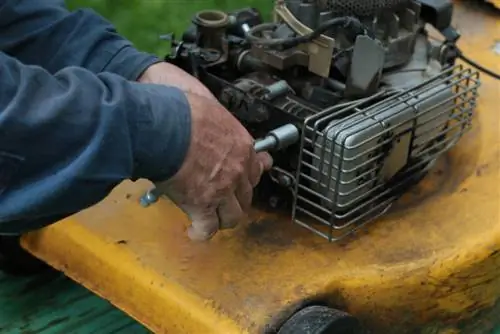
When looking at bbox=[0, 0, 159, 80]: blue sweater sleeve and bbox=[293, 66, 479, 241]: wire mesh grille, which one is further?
bbox=[0, 0, 159, 80]: blue sweater sleeve

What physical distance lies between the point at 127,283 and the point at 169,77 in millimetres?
253

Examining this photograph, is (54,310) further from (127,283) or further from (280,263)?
(280,263)

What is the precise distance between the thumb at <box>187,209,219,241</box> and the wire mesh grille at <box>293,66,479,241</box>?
0.14m

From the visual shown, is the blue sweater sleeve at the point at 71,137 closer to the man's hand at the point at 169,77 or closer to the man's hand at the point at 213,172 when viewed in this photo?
the man's hand at the point at 213,172

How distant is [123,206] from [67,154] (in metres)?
0.35

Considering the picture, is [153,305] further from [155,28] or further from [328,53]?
[155,28]

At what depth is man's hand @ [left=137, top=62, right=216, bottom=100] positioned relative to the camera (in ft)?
3.35

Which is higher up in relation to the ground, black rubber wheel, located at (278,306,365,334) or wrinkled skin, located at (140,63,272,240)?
wrinkled skin, located at (140,63,272,240)

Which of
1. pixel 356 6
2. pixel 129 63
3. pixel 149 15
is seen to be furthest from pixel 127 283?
pixel 149 15

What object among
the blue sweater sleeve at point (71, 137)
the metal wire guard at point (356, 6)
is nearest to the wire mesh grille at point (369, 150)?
the metal wire guard at point (356, 6)

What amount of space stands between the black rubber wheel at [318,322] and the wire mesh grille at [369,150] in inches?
4.7

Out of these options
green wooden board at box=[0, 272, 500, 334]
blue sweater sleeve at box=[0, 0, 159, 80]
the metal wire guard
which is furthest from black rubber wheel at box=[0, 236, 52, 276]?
the metal wire guard

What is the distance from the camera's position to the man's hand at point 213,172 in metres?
0.83

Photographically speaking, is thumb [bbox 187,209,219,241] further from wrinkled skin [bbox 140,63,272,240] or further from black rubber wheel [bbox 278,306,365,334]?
black rubber wheel [bbox 278,306,365,334]
